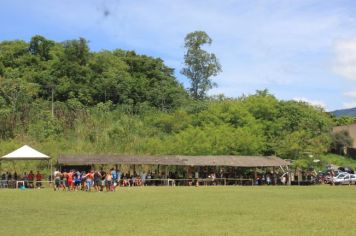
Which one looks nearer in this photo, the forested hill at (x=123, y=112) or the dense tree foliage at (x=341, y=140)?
the forested hill at (x=123, y=112)

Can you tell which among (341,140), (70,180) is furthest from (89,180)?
Answer: (341,140)

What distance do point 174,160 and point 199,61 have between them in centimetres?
2724

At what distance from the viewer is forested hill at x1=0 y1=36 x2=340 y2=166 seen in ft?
171

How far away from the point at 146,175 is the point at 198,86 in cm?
3026

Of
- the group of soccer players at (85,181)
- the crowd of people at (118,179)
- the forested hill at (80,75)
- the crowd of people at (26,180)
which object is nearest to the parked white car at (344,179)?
the crowd of people at (118,179)

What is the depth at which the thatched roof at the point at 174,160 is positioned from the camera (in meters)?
40.9

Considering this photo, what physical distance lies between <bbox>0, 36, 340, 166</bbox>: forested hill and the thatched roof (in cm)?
520

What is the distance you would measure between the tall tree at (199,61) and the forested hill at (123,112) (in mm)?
2520

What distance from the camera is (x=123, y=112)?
60844 millimetres

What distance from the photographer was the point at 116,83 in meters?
61.4

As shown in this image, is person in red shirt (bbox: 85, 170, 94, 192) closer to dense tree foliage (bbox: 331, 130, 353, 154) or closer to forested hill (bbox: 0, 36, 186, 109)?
forested hill (bbox: 0, 36, 186, 109)

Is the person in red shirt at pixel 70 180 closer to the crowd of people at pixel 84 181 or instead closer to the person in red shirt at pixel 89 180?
the crowd of people at pixel 84 181

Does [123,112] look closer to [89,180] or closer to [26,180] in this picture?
[26,180]

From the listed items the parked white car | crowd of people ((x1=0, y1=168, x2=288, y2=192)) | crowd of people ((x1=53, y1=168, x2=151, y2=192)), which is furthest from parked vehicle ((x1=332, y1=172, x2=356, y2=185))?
crowd of people ((x1=53, y1=168, x2=151, y2=192))
